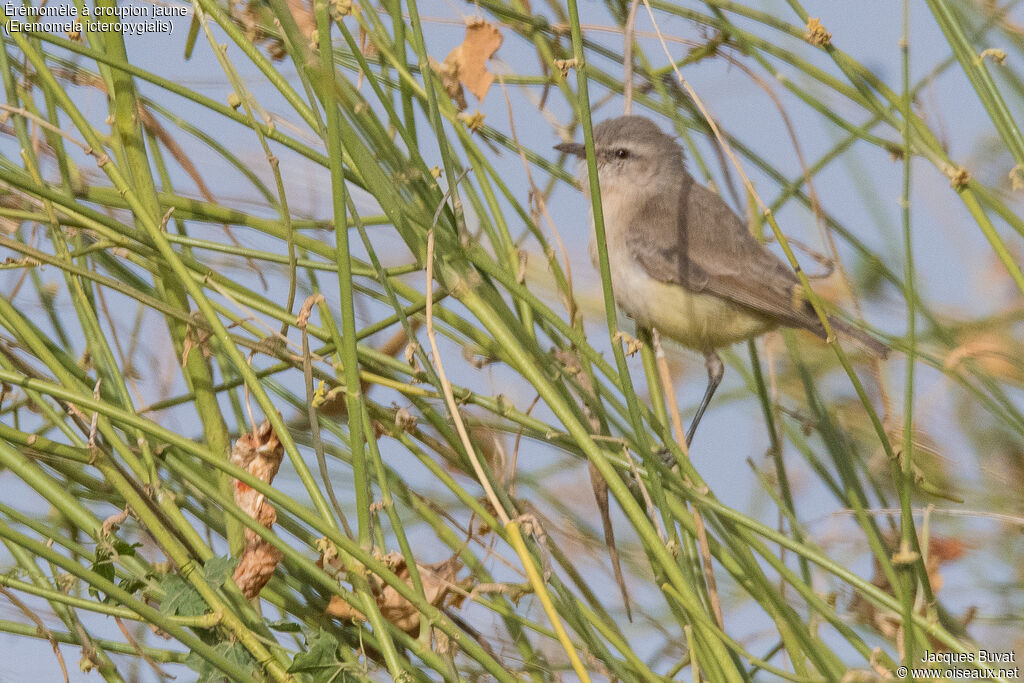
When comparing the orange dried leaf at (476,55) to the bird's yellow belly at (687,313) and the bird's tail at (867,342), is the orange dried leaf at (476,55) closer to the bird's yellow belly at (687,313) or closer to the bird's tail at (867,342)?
the bird's tail at (867,342)

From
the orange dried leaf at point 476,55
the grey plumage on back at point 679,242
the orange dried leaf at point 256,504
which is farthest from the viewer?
the grey plumage on back at point 679,242

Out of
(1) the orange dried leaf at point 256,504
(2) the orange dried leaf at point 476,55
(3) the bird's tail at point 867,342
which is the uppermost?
(2) the orange dried leaf at point 476,55

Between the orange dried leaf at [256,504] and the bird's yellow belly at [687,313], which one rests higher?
the bird's yellow belly at [687,313]

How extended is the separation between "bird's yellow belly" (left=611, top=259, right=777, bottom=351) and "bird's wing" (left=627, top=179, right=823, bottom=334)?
37mm

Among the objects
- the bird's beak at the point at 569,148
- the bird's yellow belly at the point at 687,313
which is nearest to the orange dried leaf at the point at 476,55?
the bird's beak at the point at 569,148

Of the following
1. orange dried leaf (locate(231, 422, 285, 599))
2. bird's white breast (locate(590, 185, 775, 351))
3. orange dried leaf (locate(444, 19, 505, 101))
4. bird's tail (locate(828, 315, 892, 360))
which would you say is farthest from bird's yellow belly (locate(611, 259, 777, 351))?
orange dried leaf (locate(231, 422, 285, 599))

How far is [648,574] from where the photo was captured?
266 centimetres

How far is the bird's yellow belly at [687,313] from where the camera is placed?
3396 mm

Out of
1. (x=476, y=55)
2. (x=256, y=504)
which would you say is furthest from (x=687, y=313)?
(x=256, y=504)

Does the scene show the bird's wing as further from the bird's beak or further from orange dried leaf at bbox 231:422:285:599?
Answer: orange dried leaf at bbox 231:422:285:599

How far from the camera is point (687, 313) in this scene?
11.2 feet

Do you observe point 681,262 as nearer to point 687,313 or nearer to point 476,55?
point 687,313

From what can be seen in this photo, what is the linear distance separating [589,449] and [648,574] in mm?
1228

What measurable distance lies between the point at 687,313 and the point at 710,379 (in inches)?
10.5
